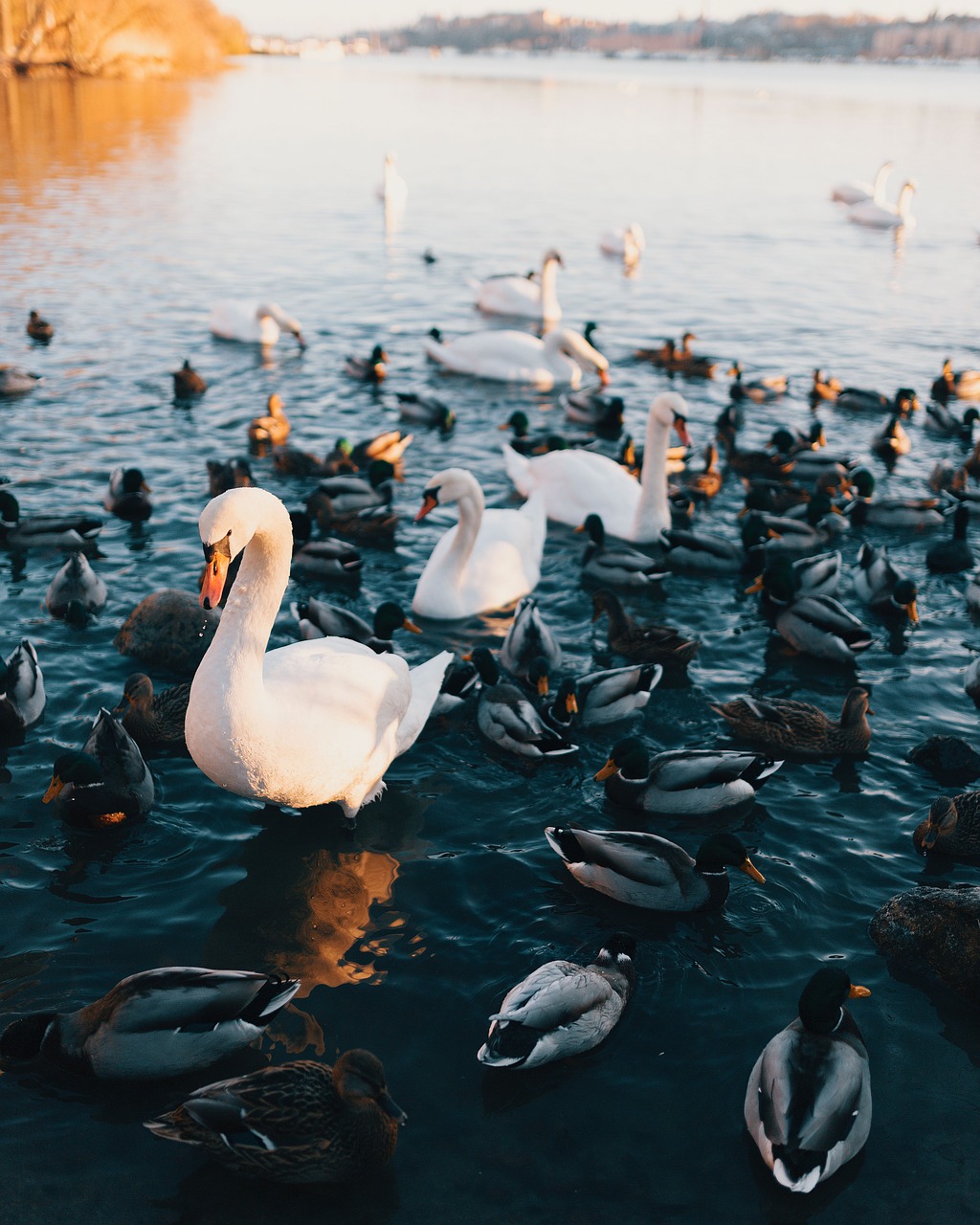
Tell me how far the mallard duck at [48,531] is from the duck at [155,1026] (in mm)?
7168

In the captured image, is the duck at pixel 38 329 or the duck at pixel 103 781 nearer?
the duck at pixel 103 781

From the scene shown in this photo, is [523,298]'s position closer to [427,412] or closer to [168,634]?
[427,412]

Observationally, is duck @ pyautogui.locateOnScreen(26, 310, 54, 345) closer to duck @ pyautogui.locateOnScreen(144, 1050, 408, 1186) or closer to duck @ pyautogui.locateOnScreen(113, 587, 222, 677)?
duck @ pyautogui.locateOnScreen(113, 587, 222, 677)

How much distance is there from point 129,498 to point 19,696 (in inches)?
179

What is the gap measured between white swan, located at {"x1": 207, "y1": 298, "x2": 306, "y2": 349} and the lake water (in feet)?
1.30

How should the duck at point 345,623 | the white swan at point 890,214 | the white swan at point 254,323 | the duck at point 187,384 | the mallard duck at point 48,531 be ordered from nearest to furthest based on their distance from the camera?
the duck at point 345,623
the mallard duck at point 48,531
the duck at point 187,384
the white swan at point 254,323
the white swan at point 890,214

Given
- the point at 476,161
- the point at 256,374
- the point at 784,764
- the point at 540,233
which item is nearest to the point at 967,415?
the point at 784,764

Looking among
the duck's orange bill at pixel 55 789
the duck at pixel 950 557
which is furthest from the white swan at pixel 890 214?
the duck's orange bill at pixel 55 789

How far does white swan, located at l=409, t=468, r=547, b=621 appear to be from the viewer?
36.4 ft

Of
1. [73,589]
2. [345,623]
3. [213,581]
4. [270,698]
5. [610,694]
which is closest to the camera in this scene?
[213,581]

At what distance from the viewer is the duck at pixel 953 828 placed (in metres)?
7.91

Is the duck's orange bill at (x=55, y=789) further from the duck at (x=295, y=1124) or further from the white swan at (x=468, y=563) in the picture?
the white swan at (x=468, y=563)

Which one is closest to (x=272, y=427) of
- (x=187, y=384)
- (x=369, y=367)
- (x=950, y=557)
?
(x=187, y=384)

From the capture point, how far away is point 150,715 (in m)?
9.05
